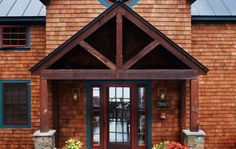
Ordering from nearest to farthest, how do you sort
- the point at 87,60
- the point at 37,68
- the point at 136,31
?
the point at 37,68
the point at 136,31
the point at 87,60

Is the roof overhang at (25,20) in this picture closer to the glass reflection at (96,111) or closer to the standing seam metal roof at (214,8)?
the glass reflection at (96,111)

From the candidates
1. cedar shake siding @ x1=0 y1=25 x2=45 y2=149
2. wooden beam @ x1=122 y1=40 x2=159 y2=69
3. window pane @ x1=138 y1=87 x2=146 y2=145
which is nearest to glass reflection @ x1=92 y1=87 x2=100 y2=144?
window pane @ x1=138 y1=87 x2=146 y2=145

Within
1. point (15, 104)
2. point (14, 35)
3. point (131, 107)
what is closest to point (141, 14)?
point (131, 107)

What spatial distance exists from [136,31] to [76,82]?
108 inches

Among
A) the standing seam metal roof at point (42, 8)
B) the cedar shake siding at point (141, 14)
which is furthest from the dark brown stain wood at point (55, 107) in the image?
the standing seam metal roof at point (42, 8)

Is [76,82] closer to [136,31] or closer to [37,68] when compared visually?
[37,68]

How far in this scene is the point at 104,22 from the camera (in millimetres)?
7414

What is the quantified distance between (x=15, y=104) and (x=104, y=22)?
482 cm

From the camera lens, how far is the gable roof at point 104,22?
7363 mm

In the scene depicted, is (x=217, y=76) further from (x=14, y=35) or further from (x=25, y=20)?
(x=14, y=35)

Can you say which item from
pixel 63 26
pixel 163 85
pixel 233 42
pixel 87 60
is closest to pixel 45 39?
pixel 63 26

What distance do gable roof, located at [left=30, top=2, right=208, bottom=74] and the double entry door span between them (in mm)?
2313

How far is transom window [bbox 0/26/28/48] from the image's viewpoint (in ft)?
32.0

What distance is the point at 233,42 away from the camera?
32.1ft
